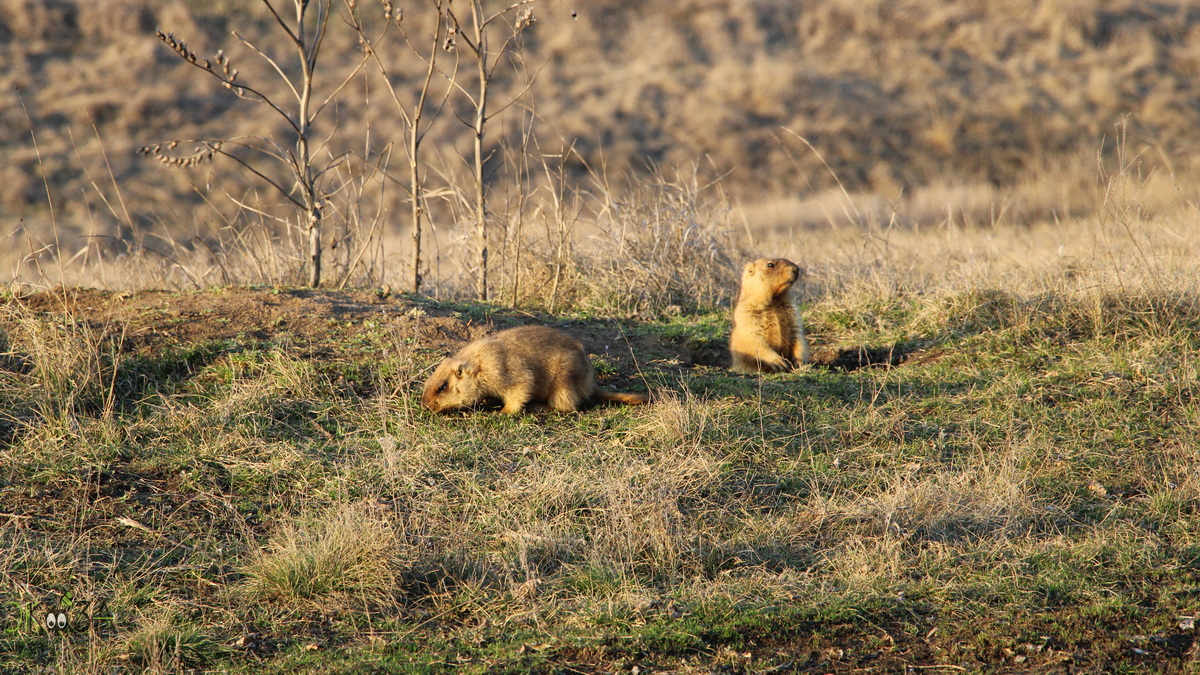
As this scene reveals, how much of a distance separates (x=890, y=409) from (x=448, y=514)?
273 cm

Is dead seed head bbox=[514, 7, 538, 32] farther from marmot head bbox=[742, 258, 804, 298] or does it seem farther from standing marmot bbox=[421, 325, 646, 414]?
standing marmot bbox=[421, 325, 646, 414]

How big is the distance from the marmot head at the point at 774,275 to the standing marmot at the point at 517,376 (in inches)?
69.8

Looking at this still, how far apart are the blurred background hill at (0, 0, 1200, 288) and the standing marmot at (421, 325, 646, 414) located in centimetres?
1200

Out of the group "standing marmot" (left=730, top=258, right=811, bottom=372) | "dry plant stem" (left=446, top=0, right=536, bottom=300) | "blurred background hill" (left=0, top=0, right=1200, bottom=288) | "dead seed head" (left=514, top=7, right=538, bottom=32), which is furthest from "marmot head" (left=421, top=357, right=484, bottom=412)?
"blurred background hill" (left=0, top=0, right=1200, bottom=288)

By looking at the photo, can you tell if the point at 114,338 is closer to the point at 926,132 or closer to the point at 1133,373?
the point at 1133,373

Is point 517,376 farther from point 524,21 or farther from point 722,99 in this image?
point 722,99

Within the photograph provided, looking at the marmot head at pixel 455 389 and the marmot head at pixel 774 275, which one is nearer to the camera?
the marmot head at pixel 455 389

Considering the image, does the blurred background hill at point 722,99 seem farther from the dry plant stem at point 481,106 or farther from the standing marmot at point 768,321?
the standing marmot at point 768,321

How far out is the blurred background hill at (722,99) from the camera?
20.2 m

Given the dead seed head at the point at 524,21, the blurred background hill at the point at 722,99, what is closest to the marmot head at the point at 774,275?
the dead seed head at the point at 524,21

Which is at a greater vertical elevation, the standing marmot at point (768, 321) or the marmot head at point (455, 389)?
the standing marmot at point (768, 321)

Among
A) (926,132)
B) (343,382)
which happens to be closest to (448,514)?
(343,382)

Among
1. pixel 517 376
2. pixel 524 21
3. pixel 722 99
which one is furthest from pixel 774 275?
pixel 722 99

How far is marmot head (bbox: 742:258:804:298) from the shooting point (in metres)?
7.03
